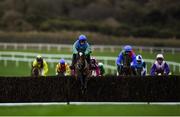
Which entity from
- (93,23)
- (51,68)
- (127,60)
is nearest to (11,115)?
(127,60)

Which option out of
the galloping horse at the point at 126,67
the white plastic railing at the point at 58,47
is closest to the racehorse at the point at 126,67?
the galloping horse at the point at 126,67

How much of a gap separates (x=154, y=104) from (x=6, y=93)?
146 inches

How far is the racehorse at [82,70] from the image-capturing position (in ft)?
54.7

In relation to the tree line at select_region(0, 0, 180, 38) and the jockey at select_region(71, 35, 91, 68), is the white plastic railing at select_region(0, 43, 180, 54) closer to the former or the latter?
the tree line at select_region(0, 0, 180, 38)

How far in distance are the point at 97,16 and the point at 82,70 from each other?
50567 mm

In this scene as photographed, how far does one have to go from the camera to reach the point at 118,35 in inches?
2323

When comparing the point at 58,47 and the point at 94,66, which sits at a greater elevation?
the point at 58,47

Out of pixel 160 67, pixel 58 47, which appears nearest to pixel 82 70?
pixel 160 67

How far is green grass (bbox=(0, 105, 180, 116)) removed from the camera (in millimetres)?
15180

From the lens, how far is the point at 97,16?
6712 cm

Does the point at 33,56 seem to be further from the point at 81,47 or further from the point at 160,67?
the point at 81,47

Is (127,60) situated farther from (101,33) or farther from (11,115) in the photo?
(101,33)

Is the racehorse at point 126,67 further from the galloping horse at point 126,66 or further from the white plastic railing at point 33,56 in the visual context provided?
the white plastic railing at point 33,56

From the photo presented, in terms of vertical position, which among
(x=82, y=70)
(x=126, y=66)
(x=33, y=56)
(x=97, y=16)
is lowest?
(x=82, y=70)
